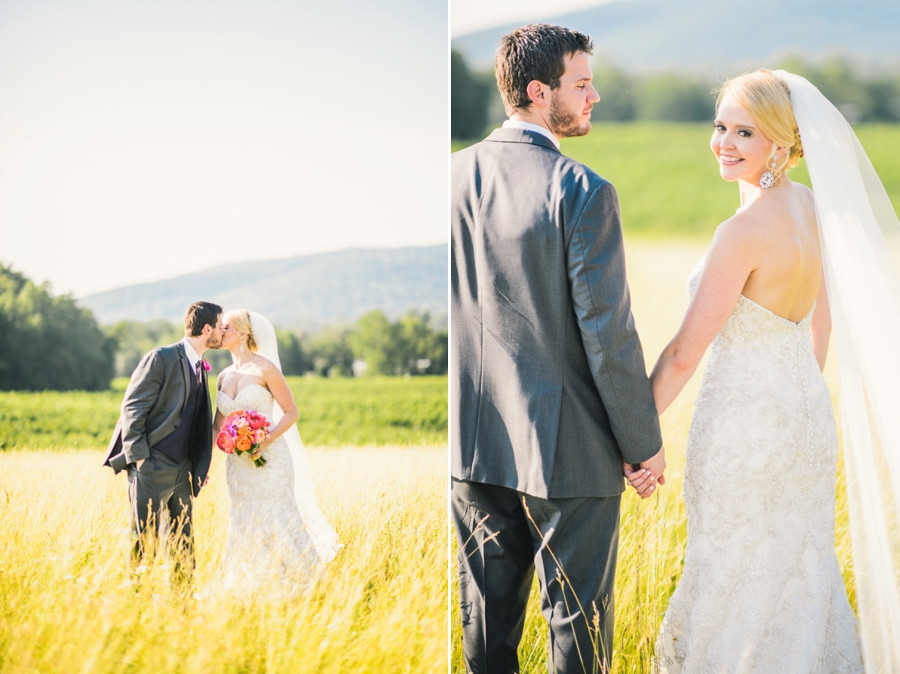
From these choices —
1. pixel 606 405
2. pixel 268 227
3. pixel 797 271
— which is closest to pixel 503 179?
pixel 606 405

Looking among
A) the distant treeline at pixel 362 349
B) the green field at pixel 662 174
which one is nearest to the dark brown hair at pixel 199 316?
the distant treeline at pixel 362 349

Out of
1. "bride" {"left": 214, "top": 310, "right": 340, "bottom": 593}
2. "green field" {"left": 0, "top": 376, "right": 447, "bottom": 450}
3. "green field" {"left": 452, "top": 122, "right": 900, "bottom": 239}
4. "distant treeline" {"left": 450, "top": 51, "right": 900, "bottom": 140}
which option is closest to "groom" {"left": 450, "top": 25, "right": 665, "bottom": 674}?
"bride" {"left": 214, "top": 310, "right": 340, "bottom": 593}

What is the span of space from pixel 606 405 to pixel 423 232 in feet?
5.02

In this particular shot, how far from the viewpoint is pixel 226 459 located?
2928 millimetres

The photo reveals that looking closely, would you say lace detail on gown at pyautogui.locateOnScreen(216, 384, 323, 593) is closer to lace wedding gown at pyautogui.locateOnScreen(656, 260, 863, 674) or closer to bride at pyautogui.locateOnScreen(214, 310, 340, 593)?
bride at pyautogui.locateOnScreen(214, 310, 340, 593)

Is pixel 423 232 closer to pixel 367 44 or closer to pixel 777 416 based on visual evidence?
pixel 367 44

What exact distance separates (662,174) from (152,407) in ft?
35.8

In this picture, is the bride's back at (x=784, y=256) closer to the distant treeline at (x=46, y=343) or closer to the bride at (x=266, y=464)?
the bride at (x=266, y=464)

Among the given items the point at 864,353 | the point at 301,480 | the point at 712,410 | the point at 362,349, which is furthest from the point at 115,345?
the point at 864,353

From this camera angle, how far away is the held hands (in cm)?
190

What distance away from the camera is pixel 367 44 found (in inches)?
114

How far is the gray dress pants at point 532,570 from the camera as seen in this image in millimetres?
1830

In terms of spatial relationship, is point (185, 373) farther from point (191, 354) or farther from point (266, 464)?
point (266, 464)

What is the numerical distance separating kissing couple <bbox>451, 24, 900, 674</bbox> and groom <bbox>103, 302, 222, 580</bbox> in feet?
3.73
